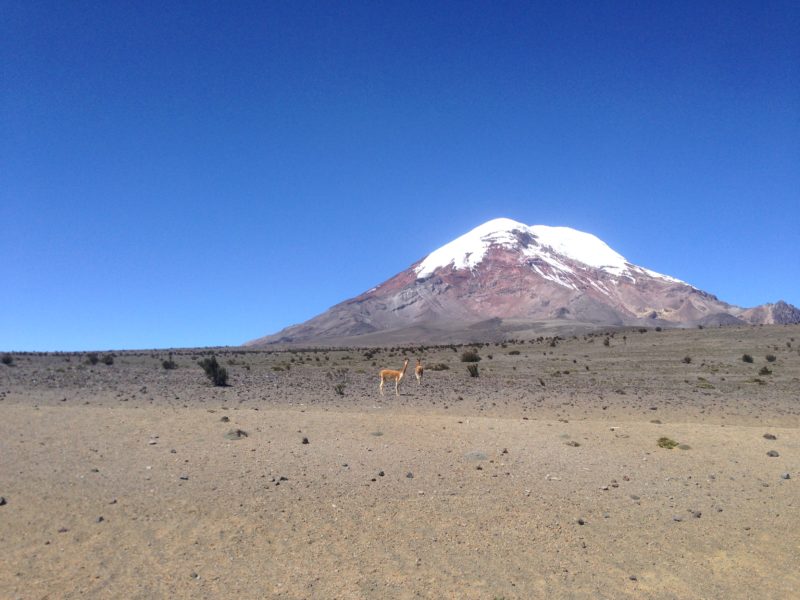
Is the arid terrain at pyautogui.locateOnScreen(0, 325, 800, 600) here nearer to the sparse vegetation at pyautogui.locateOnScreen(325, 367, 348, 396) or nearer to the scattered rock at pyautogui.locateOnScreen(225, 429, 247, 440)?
the scattered rock at pyautogui.locateOnScreen(225, 429, 247, 440)

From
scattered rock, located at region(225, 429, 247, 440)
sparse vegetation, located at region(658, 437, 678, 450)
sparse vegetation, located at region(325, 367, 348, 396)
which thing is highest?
sparse vegetation, located at region(325, 367, 348, 396)

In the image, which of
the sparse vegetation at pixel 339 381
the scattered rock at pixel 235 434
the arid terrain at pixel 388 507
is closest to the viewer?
the arid terrain at pixel 388 507

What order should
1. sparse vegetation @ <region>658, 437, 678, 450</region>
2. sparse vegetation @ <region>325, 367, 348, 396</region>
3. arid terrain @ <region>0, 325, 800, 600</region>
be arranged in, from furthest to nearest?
sparse vegetation @ <region>325, 367, 348, 396</region>
sparse vegetation @ <region>658, 437, 678, 450</region>
arid terrain @ <region>0, 325, 800, 600</region>

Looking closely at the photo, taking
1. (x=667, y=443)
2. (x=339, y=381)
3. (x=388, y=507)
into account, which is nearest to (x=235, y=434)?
(x=388, y=507)

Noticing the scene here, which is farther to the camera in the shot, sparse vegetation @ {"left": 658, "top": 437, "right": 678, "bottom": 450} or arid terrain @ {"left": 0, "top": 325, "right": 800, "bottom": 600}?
sparse vegetation @ {"left": 658, "top": 437, "right": 678, "bottom": 450}

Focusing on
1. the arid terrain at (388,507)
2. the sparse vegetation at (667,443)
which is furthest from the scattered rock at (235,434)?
the sparse vegetation at (667,443)

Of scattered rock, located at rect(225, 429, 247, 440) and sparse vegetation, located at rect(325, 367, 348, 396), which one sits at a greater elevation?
sparse vegetation, located at rect(325, 367, 348, 396)

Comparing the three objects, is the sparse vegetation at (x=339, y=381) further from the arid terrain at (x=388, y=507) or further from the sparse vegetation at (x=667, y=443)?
the sparse vegetation at (x=667, y=443)

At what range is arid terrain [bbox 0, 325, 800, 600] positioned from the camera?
7.39 meters

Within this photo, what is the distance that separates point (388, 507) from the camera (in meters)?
9.19

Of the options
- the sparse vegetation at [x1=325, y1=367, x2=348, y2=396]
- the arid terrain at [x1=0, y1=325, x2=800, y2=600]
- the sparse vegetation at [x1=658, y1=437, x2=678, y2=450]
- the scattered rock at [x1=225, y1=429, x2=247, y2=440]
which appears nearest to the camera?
the arid terrain at [x1=0, y1=325, x2=800, y2=600]

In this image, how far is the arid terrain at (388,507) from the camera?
7391 mm

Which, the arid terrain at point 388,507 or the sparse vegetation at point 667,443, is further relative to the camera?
the sparse vegetation at point 667,443

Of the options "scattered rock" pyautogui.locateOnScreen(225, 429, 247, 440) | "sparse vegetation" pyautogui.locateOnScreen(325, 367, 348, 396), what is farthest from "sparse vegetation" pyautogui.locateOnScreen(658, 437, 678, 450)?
"sparse vegetation" pyautogui.locateOnScreen(325, 367, 348, 396)
